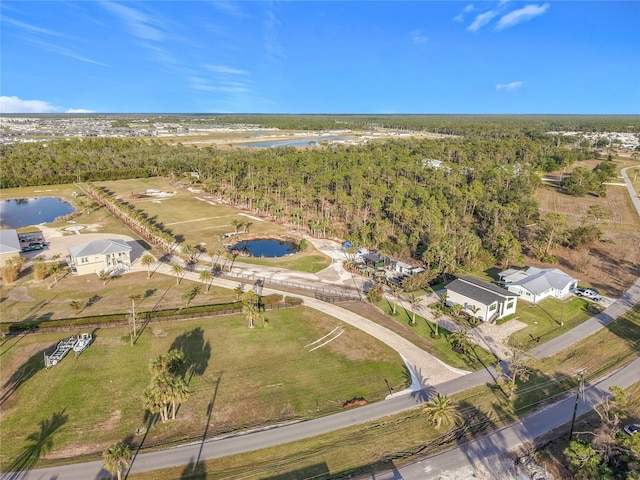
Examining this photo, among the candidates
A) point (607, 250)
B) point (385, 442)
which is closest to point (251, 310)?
point (385, 442)

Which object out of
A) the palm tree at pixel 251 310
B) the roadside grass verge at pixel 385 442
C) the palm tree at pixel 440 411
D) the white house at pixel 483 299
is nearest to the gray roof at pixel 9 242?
the palm tree at pixel 251 310

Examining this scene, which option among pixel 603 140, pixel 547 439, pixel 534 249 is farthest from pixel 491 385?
pixel 603 140

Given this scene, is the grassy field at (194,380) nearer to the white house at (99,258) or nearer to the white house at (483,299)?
the white house at (483,299)

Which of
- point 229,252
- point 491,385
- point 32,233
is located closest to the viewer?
point 491,385

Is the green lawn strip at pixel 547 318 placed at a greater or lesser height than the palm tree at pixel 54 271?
lesser

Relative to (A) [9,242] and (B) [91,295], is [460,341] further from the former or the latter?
(A) [9,242]

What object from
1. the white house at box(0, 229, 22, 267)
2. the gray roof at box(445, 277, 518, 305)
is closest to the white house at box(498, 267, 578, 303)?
the gray roof at box(445, 277, 518, 305)

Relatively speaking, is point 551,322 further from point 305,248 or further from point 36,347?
point 36,347
